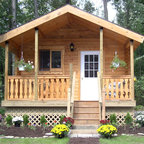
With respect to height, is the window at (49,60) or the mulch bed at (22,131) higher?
the window at (49,60)

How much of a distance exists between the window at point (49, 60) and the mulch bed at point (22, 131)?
11.3ft

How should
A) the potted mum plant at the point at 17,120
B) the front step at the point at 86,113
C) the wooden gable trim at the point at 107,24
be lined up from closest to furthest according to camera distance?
the potted mum plant at the point at 17,120, the front step at the point at 86,113, the wooden gable trim at the point at 107,24

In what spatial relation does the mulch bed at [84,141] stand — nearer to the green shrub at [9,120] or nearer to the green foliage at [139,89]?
the green shrub at [9,120]

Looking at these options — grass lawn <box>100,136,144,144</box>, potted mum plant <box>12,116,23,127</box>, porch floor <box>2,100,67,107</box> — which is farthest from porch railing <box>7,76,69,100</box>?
grass lawn <box>100,136,144,144</box>

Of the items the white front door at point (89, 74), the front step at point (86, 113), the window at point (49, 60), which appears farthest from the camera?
the window at point (49, 60)

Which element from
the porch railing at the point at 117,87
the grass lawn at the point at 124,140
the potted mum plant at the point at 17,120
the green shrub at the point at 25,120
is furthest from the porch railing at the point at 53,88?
the grass lawn at the point at 124,140

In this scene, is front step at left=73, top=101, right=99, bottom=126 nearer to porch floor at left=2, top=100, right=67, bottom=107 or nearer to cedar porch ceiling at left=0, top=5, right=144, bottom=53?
porch floor at left=2, top=100, right=67, bottom=107

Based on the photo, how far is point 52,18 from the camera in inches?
341

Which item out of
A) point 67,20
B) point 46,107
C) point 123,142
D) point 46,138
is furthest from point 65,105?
point 67,20

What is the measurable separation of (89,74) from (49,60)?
6.37ft

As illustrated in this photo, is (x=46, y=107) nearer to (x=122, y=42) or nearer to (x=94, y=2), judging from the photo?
(x=122, y=42)

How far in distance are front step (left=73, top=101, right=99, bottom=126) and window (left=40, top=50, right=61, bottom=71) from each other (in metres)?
2.34

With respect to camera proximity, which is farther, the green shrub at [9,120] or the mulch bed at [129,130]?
the green shrub at [9,120]

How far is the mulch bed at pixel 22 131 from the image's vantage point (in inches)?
276
